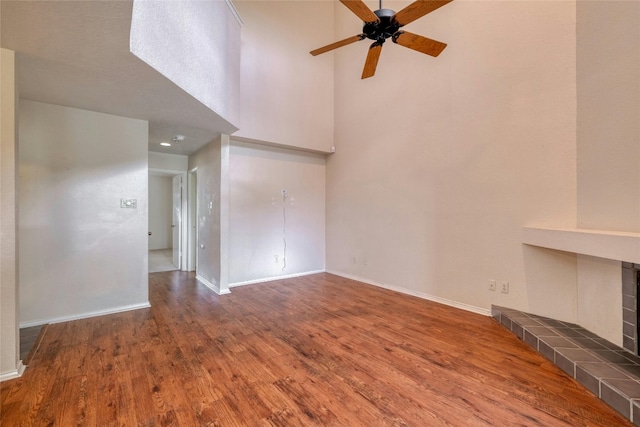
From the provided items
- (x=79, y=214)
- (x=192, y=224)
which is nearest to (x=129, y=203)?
(x=79, y=214)

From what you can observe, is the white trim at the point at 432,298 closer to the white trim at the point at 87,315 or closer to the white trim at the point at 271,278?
the white trim at the point at 271,278

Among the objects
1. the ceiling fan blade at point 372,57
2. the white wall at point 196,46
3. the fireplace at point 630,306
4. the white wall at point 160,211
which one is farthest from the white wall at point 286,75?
the white wall at point 160,211

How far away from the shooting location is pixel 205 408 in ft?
5.67

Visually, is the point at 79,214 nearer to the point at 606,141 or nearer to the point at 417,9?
the point at 417,9

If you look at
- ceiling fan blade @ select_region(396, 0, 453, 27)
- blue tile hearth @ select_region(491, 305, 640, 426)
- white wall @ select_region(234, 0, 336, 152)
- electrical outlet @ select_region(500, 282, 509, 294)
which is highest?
white wall @ select_region(234, 0, 336, 152)

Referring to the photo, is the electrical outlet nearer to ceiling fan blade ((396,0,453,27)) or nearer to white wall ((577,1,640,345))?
white wall ((577,1,640,345))

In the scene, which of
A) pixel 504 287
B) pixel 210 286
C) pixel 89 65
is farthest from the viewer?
pixel 210 286

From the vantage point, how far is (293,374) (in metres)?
2.09

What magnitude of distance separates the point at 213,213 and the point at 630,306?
4.90 meters

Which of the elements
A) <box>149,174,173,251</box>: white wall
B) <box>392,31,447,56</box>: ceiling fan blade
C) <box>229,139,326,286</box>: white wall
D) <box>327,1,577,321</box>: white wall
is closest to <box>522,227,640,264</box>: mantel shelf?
<box>327,1,577,321</box>: white wall

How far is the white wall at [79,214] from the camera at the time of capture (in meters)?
2.93

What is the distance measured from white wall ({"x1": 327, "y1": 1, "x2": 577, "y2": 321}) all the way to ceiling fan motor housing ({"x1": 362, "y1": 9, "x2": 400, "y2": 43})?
64.5 inches

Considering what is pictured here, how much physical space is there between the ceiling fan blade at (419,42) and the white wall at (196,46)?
1935mm

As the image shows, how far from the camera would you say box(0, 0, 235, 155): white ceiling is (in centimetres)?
160
